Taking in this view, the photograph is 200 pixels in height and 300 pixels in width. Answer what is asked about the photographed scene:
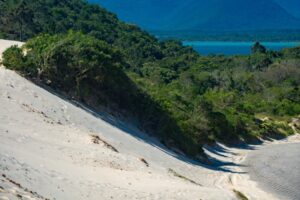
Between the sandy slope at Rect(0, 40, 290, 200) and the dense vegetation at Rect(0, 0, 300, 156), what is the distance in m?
2.06

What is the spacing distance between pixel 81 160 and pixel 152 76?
5026 cm

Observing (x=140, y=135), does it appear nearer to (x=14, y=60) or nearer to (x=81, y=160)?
(x=14, y=60)

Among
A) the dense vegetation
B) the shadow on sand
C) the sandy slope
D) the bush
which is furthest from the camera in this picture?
the dense vegetation

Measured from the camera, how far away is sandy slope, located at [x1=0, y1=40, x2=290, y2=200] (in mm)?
13080

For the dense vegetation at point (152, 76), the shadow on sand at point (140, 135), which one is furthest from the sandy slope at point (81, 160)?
the dense vegetation at point (152, 76)

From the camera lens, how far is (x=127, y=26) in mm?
92938

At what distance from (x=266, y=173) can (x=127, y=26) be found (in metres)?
66.5

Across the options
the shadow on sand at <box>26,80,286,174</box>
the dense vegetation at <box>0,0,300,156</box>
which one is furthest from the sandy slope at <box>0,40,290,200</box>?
the dense vegetation at <box>0,0,300,156</box>

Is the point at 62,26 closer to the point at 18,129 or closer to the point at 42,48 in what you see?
the point at 42,48

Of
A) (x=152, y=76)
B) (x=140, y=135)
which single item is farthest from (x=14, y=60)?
(x=152, y=76)

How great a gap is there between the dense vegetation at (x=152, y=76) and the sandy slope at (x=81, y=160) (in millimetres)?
2056

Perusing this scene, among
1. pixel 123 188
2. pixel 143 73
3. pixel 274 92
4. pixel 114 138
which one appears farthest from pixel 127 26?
pixel 123 188

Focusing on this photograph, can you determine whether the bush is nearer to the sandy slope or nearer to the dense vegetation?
the dense vegetation

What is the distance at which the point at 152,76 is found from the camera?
67.1m
